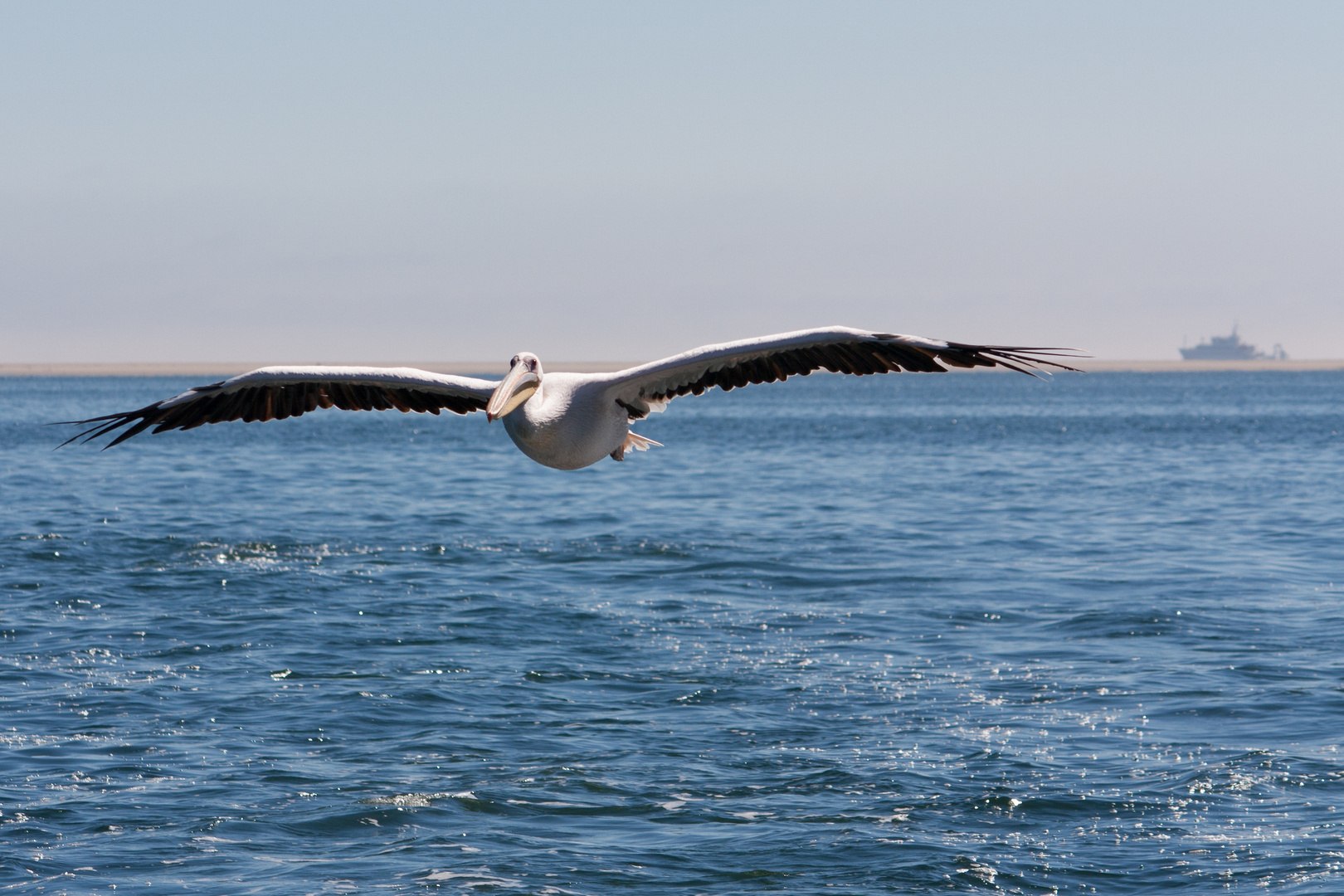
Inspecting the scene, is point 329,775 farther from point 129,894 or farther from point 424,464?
point 424,464

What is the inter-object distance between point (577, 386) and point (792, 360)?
1690 millimetres

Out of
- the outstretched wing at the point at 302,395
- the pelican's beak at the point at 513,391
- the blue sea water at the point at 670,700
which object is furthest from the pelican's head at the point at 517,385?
the blue sea water at the point at 670,700

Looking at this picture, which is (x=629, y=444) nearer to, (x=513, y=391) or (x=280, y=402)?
(x=513, y=391)

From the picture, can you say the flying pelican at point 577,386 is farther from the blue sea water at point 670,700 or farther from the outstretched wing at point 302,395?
the blue sea water at point 670,700

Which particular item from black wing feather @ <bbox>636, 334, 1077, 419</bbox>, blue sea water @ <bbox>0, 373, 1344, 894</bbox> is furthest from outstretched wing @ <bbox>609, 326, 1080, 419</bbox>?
blue sea water @ <bbox>0, 373, 1344, 894</bbox>

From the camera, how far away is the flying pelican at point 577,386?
984cm

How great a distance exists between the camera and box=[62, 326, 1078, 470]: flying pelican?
9.84 m

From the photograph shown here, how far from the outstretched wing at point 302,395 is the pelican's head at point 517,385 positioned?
579mm

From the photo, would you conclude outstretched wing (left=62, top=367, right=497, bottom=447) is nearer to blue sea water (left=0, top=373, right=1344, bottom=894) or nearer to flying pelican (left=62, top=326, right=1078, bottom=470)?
flying pelican (left=62, top=326, right=1078, bottom=470)

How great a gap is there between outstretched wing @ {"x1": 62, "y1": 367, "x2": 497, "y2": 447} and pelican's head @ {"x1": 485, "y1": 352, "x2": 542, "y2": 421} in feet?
1.90

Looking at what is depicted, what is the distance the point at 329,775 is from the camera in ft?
43.0

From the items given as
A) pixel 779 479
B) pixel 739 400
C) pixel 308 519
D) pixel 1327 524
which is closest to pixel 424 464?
pixel 779 479

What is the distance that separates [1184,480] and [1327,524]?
13.7 meters

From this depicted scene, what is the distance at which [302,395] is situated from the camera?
12.1 m
